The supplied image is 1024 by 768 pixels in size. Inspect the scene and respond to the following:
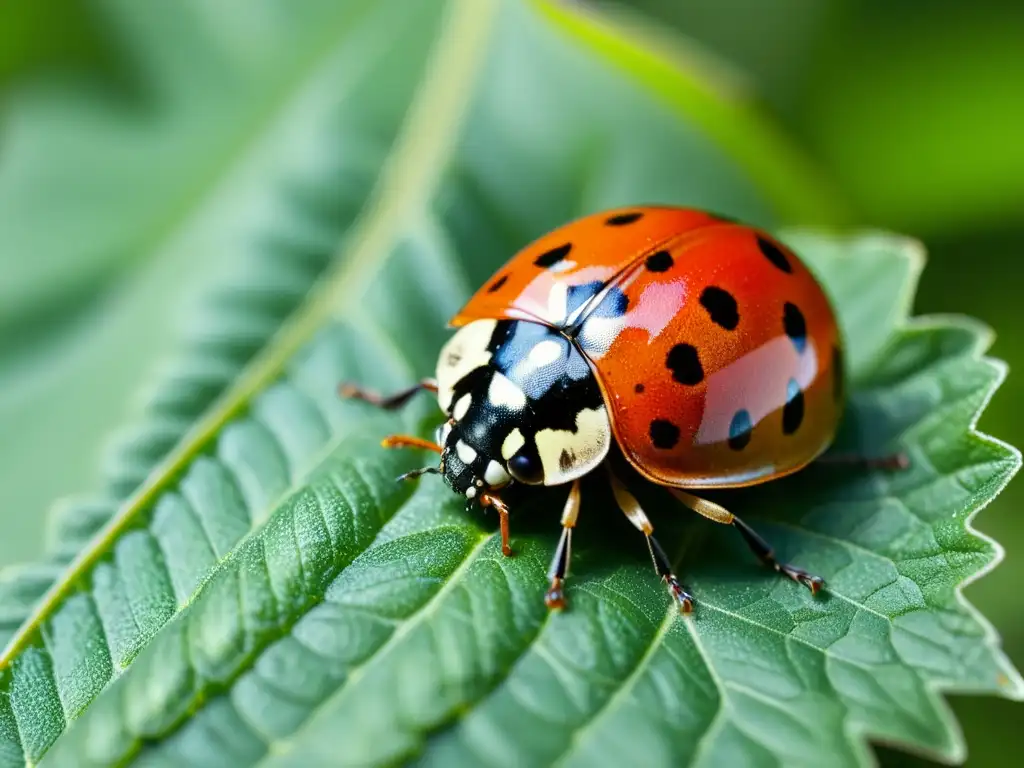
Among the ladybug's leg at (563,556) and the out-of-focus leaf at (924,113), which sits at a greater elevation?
the out-of-focus leaf at (924,113)

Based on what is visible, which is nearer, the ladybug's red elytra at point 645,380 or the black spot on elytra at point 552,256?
the ladybug's red elytra at point 645,380

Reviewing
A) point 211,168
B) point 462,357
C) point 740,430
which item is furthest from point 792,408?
point 211,168

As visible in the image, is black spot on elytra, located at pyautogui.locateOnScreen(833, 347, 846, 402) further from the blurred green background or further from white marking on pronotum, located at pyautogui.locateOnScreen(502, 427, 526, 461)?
the blurred green background

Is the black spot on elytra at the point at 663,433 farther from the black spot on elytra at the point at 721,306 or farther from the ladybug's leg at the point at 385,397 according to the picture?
the ladybug's leg at the point at 385,397

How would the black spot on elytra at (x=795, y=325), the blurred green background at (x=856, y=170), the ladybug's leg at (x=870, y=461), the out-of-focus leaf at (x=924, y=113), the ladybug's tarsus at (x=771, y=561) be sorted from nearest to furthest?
the ladybug's tarsus at (x=771, y=561) → the black spot on elytra at (x=795, y=325) → the ladybug's leg at (x=870, y=461) → the blurred green background at (x=856, y=170) → the out-of-focus leaf at (x=924, y=113)

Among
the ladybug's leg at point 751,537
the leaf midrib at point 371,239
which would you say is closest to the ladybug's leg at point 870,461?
the ladybug's leg at point 751,537
